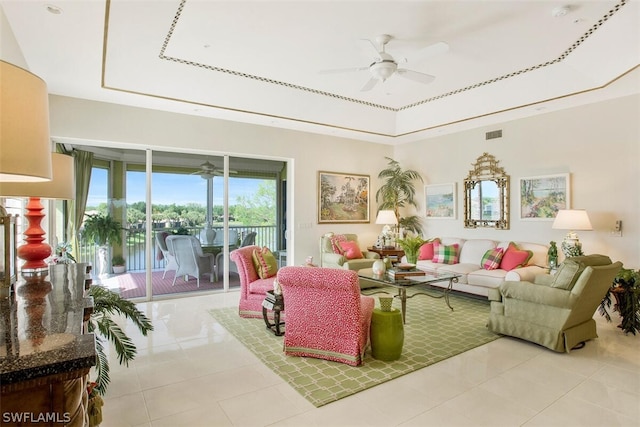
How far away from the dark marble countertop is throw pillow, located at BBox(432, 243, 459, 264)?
5.74 metres

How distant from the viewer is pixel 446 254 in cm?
632

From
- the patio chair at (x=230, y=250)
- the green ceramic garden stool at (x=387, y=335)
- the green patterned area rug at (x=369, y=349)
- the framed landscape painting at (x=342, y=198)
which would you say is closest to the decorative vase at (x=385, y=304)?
the green ceramic garden stool at (x=387, y=335)

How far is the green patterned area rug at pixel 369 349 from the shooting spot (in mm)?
2900

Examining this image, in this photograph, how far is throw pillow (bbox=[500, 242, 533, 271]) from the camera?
535 cm

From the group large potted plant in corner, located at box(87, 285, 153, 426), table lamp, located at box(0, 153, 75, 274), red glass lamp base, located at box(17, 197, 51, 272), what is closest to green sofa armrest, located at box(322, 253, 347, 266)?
large potted plant in corner, located at box(87, 285, 153, 426)

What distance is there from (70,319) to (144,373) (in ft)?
7.40

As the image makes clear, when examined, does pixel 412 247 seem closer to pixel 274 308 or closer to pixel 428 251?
pixel 428 251

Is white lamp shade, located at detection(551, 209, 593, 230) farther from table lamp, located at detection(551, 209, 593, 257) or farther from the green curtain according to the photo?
the green curtain

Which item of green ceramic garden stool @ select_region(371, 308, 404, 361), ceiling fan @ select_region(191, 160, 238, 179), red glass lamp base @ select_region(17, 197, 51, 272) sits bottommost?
green ceramic garden stool @ select_region(371, 308, 404, 361)

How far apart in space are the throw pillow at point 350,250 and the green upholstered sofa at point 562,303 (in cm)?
319

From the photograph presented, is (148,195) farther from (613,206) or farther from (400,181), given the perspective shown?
(613,206)

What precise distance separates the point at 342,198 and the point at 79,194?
476 cm

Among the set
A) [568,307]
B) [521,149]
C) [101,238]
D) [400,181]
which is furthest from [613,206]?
[101,238]

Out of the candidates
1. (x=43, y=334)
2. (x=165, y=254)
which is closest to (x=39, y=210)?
(x=43, y=334)
